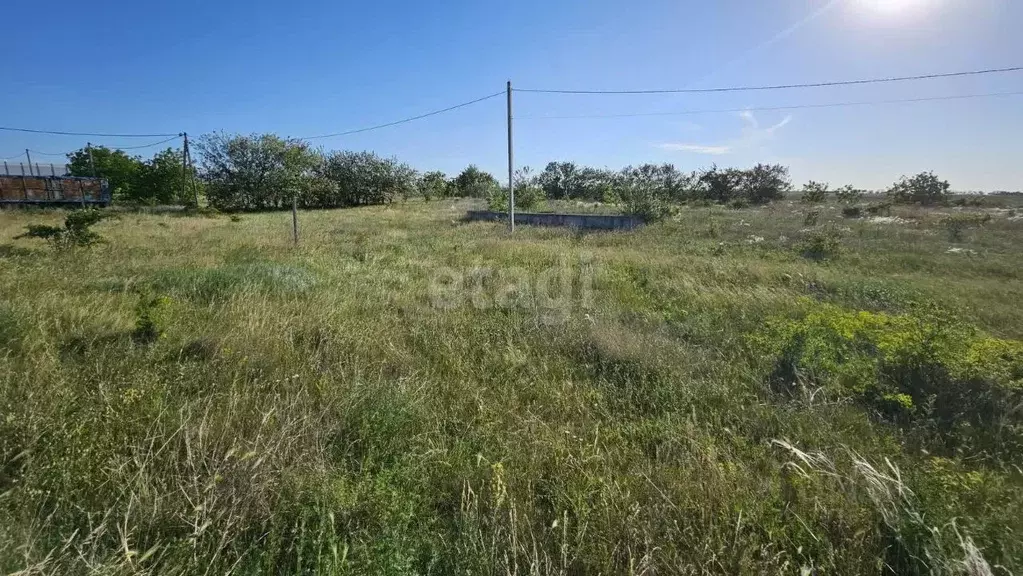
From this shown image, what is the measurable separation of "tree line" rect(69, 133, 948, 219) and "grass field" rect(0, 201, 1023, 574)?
19045 millimetres

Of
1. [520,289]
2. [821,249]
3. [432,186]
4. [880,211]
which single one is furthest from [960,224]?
[432,186]

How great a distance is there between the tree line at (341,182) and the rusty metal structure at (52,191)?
12.1ft

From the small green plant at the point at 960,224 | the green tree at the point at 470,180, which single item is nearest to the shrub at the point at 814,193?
the small green plant at the point at 960,224

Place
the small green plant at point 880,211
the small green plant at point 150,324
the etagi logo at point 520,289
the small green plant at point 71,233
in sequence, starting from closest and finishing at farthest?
the small green plant at point 150,324 < the etagi logo at point 520,289 < the small green plant at point 71,233 < the small green plant at point 880,211

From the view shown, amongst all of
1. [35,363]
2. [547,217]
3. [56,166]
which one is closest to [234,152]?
[56,166]

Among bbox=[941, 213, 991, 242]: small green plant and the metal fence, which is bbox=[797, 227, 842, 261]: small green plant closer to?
bbox=[941, 213, 991, 242]: small green plant

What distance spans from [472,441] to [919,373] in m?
3.61

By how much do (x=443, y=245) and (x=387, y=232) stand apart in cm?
378

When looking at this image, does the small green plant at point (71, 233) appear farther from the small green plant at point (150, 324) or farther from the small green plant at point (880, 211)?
the small green plant at point (880, 211)

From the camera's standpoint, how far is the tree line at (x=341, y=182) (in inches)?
1169

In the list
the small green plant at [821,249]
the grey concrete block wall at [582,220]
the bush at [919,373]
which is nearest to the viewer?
the bush at [919,373]

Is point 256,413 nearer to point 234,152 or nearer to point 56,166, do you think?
point 234,152

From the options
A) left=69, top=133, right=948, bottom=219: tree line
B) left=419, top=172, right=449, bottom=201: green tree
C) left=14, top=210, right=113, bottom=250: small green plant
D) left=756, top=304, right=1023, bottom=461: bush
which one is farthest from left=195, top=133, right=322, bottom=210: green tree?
left=756, top=304, right=1023, bottom=461: bush

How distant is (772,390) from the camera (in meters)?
3.41
